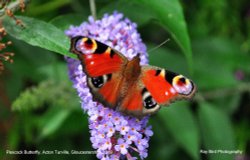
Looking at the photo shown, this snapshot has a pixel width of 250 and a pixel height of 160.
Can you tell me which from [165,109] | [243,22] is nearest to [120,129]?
[165,109]

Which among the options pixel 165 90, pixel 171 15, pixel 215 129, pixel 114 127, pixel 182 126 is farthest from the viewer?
pixel 215 129

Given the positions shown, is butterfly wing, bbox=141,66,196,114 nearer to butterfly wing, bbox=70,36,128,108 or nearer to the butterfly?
Answer: the butterfly

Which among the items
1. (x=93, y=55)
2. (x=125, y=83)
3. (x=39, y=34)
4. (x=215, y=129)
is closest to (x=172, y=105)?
(x=215, y=129)

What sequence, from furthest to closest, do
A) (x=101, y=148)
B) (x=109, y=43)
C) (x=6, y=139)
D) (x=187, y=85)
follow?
(x=6, y=139)
(x=109, y=43)
(x=187, y=85)
(x=101, y=148)

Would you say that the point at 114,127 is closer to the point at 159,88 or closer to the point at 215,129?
the point at 159,88

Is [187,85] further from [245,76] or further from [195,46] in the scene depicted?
[245,76]

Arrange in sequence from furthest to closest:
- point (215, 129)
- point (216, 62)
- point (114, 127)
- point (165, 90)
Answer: point (216, 62)
point (215, 129)
point (165, 90)
point (114, 127)
